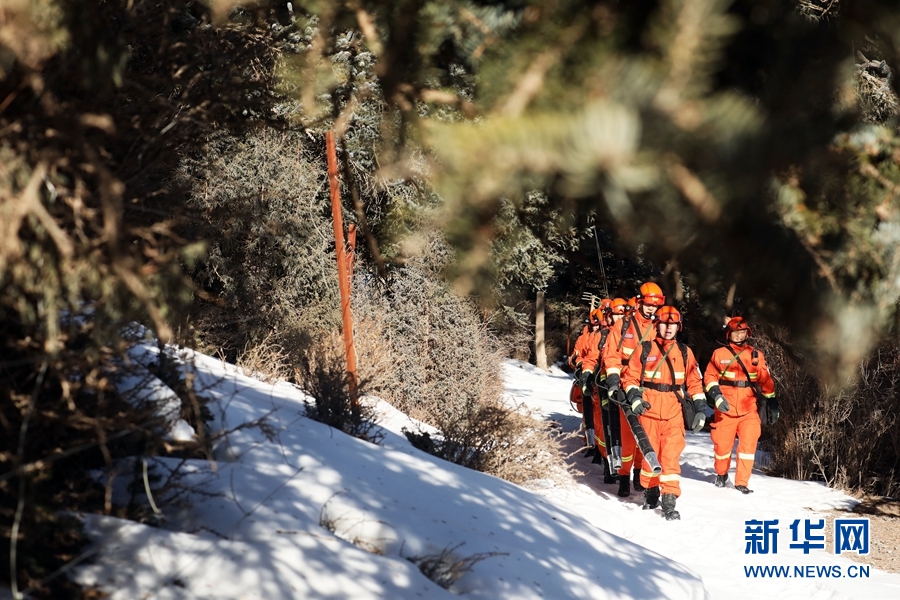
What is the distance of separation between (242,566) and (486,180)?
2581 millimetres

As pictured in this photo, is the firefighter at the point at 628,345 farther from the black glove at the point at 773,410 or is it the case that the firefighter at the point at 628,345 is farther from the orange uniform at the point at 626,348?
the black glove at the point at 773,410

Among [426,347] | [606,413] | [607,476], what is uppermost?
[426,347]

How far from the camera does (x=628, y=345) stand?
820 centimetres

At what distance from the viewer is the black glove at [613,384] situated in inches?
309

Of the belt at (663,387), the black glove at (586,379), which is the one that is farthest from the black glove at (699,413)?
the black glove at (586,379)

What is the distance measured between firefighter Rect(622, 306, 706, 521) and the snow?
747 mm

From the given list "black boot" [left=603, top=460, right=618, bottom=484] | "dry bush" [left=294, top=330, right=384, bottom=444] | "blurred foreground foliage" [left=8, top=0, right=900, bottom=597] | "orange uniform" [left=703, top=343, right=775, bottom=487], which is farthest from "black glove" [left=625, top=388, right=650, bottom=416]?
"blurred foreground foliage" [left=8, top=0, right=900, bottom=597]

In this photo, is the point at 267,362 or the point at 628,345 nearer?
the point at 628,345

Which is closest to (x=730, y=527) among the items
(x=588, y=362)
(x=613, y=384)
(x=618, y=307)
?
(x=613, y=384)

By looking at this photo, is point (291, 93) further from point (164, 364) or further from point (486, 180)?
point (164, 364)

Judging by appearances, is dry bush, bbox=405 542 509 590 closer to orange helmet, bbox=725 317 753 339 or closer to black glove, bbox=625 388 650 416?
black glove, bbox=625 388 650 416

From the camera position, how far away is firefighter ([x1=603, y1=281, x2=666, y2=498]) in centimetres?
805

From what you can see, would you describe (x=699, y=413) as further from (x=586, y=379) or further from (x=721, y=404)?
(x=586, y=379)

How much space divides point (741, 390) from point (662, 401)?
1.53m
